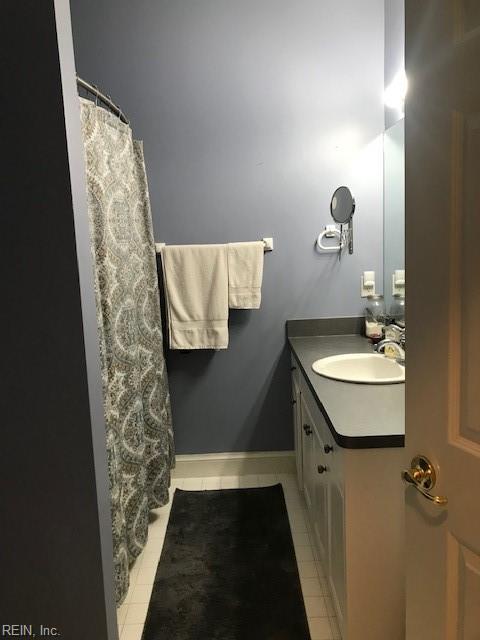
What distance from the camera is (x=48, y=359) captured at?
3.67 feet

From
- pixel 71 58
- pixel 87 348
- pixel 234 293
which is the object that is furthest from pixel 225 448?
pixel 71 58

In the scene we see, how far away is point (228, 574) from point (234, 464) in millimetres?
872

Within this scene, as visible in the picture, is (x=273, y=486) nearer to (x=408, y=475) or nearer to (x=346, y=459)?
(x=346, y=459)

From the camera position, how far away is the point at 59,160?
1.07 m

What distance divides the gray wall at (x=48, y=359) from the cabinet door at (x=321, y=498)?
76 centimetres

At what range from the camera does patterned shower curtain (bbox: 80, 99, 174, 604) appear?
5.32 ft

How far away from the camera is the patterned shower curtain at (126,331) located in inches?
63.9

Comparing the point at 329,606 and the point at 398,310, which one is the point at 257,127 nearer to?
the point at 398,310

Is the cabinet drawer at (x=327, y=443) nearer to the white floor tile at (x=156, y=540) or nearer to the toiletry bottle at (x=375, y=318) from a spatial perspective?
the toiletry bottle at (x=375, y=318)

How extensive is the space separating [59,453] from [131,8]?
2361 millimetres

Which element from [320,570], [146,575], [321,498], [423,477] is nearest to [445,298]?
[423,477]

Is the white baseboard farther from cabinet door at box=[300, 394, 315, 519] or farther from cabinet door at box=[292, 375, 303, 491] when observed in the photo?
cabinet door at box=[300, 394, 315, 519]

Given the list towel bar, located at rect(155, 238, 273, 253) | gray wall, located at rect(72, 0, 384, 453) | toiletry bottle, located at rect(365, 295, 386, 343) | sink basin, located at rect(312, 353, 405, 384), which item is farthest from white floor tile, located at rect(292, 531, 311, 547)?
towel bar, located at rect(155, 238, 273, 253)

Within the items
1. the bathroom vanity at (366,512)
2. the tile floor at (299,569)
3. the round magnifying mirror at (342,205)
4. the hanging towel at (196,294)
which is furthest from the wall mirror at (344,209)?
the tile floor at (299,569)
